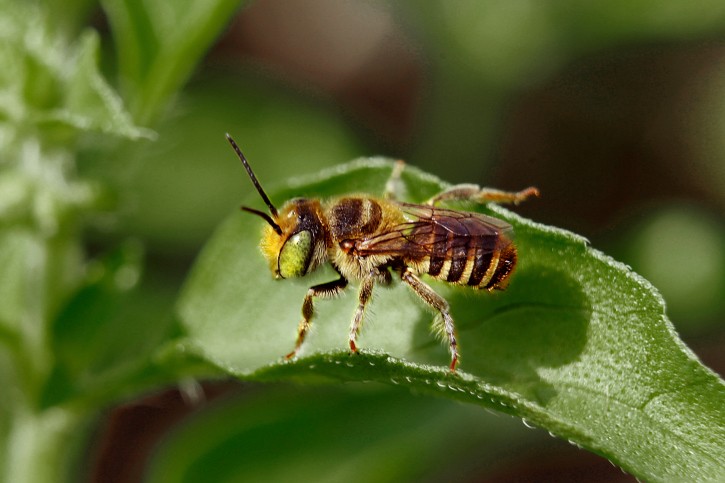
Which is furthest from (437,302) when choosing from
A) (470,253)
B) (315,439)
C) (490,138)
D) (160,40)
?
(490,138)

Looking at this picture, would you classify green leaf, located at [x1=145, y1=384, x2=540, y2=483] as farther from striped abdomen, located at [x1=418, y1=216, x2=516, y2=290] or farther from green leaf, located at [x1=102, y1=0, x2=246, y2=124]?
green leaf, located at [x1=102, y1=0, x2=246, y2=124]

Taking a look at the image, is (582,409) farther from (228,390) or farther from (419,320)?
(228,390)

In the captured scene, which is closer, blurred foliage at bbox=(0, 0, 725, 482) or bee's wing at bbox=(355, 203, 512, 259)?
bee's wing at bbox=(355, 203, 512, 259)

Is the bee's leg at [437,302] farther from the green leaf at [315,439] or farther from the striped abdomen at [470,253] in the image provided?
the green leaf at [315,439]

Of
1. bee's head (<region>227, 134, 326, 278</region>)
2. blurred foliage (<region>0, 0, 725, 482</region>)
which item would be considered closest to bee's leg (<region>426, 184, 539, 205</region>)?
bee's head (<region>227, 134, 326, 278</region>)

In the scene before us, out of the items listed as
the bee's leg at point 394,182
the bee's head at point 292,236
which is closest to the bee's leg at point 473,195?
the bee's leg at point 394,182
